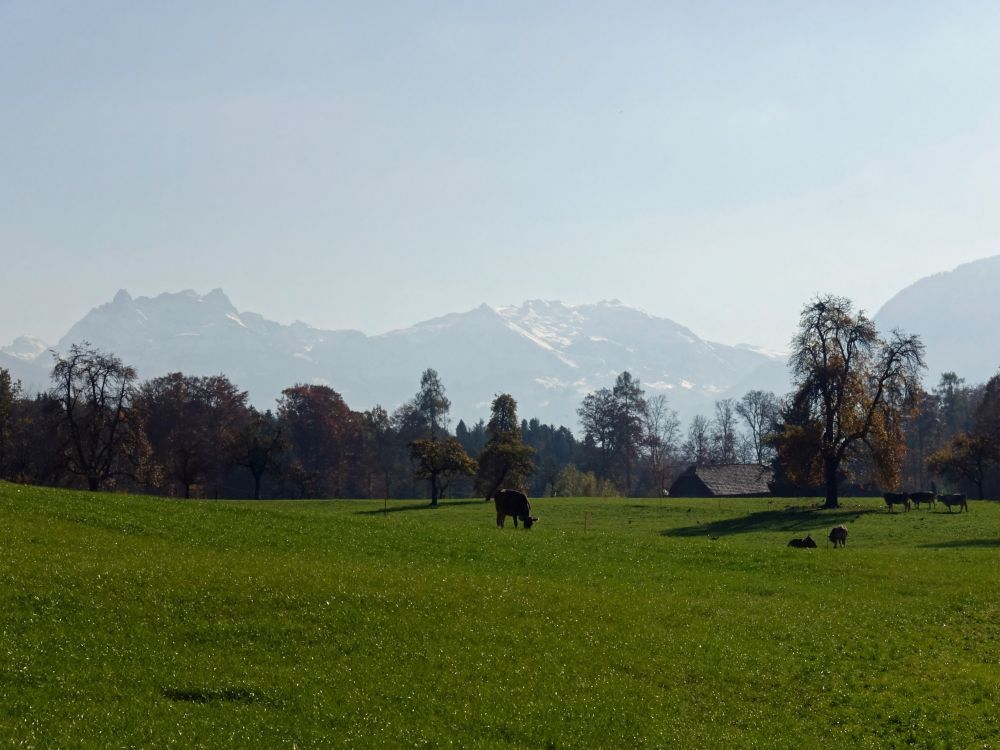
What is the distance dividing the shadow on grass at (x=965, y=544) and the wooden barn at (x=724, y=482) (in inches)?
2274

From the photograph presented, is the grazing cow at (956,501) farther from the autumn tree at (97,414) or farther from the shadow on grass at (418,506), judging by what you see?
the autumn tree at (97,414)

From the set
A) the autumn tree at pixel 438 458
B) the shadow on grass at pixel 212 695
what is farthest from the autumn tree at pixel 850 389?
the shadow on grass at pixel 212 695

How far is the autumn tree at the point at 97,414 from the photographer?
8131 centimetres

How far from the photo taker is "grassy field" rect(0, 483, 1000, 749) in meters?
18.5

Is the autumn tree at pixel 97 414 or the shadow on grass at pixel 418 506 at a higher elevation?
→ the autumn tree at pixel 97 414

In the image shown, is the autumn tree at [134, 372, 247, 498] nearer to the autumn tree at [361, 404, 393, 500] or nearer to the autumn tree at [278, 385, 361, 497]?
the autumn tree at [278, 385, 361, 497]

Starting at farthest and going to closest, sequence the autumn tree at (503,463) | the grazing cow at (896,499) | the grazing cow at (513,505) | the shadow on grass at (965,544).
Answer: the autumn tree at (503,463) < the grazing cow at (896,499) < the grazing cow at (513,505) < the shadow on grass at (965,544)

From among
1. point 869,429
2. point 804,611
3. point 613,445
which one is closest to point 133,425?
point 869,429

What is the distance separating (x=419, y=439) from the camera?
10000cm

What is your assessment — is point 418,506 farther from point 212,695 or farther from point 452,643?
point 212,695

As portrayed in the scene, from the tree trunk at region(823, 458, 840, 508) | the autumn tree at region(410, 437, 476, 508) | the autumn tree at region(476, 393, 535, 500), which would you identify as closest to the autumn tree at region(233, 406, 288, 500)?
the autumn tree at region(410, 437, 476, 508)

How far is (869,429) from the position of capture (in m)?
71.5

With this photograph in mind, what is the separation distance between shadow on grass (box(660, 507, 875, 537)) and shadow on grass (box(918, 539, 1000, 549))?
9956 mm

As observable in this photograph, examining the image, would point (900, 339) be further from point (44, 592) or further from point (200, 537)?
point (44, 592)
